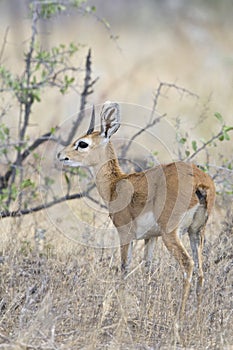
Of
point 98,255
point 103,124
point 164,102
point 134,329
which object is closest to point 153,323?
point 134,329

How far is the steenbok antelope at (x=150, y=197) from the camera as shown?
17.6 feet

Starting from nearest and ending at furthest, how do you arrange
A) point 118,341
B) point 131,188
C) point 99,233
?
point 118,341, point 131,188, point 99,233

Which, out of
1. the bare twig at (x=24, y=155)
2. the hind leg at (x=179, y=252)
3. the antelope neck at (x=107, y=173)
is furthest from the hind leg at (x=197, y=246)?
the bare twig at (x=24, y=155)

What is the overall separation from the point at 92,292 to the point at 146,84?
13256 millimetres

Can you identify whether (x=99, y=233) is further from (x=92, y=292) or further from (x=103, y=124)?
(x=92, y=292)

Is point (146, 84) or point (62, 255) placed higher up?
point (146, 84)

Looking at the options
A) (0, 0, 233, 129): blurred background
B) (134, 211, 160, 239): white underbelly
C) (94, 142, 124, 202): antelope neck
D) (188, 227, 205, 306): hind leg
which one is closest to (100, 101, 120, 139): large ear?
(94, 142, 124, 202): antelope neck

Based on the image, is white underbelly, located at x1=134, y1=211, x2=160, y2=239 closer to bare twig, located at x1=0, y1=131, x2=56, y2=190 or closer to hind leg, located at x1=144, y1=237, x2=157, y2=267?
hind leg, located at x1=144, y1=237, x2=157, y2=267

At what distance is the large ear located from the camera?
5.88m

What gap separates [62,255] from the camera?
599 cm

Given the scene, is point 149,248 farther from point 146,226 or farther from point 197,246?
point 197,246

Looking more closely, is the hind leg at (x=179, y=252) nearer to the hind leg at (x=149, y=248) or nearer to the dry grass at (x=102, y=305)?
the dry grass at (x=102, y=305)

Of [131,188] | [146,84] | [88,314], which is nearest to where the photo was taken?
[88,314]

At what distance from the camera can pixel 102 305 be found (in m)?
4.82
